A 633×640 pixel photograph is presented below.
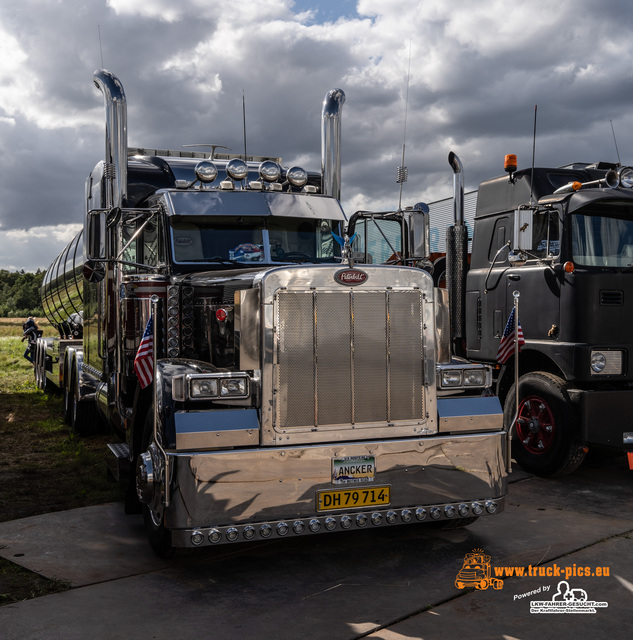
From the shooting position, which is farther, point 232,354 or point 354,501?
point 232,354

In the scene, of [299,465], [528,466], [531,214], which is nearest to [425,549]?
[299,465]

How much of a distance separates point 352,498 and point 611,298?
12.9 feet

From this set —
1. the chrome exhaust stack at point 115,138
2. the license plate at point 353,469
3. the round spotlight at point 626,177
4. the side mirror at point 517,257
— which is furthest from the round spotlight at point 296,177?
the license plate at point 353,469

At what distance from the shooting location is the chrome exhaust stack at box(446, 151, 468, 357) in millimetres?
9180

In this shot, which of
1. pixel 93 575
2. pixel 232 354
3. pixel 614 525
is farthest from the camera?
pixel 614 525

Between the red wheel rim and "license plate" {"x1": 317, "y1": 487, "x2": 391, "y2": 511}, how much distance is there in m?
3.32

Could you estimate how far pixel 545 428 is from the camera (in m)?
7.87

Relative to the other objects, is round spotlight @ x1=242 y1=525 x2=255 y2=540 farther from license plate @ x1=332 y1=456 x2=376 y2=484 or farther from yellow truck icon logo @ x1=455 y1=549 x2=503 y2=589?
yellow truck icon logo @ x1=455 y1=549 x2=503 y2=589

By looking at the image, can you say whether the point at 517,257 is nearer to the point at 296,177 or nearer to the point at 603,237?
the point at 603,237

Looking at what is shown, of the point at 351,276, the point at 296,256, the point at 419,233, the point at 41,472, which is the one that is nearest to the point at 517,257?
the point at 419,233

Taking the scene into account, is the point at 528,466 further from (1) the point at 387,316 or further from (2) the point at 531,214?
(1) the point at 387,316

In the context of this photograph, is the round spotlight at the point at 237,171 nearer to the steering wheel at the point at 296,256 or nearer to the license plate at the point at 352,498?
the steering wheel at the point at 296,256

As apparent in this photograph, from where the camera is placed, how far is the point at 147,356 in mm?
5668

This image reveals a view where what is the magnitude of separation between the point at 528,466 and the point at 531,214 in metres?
2.59
